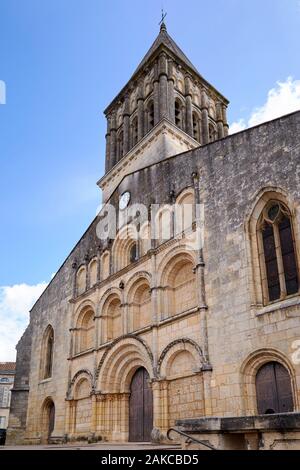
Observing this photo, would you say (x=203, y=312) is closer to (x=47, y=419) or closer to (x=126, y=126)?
(x=47, y=419)

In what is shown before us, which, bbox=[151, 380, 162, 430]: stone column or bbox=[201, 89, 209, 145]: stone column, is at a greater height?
bbox=[201, 89, 209, 145]: stone column

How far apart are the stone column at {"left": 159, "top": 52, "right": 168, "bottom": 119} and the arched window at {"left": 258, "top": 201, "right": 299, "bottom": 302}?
1069 cm

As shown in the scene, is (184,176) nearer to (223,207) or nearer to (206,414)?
(223,207)

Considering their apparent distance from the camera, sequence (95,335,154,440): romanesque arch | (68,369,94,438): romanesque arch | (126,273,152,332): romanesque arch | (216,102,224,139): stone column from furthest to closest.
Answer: (216,102,224,139): stone column < (68,369,94,438): romanesque arch < (126,273,152,332): romanesque arch < (95,335,154,440): romanesque arch

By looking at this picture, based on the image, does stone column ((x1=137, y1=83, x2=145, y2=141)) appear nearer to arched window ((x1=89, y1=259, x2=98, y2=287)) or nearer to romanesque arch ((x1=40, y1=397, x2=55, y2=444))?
arched window ((x1=89, y1=259, x2=98, y2=287))

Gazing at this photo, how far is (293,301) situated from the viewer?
10.3 meters

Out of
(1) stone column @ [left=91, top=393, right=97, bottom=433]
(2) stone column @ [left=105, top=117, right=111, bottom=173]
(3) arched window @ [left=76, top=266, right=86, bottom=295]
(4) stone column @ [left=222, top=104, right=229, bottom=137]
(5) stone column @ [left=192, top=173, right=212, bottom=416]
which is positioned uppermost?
(4) stone column @ [left=222, top=104, right=229, bottom=137]

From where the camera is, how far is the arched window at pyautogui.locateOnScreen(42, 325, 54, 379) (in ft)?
66.6

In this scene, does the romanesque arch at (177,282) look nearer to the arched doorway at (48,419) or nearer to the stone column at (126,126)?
the arched doorway at (48,419)

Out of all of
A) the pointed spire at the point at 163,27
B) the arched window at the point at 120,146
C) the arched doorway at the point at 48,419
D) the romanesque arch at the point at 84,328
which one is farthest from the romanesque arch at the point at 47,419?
the pointed spire at the point at 163,27

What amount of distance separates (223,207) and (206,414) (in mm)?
5418

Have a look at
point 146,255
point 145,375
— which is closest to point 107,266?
point 146,255

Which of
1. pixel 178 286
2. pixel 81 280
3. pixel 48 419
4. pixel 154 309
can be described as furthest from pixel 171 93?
pixel 48 419

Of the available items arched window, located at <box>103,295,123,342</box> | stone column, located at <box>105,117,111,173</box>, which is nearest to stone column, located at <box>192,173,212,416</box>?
arched window, located at <box>103,295,123,342</box>
